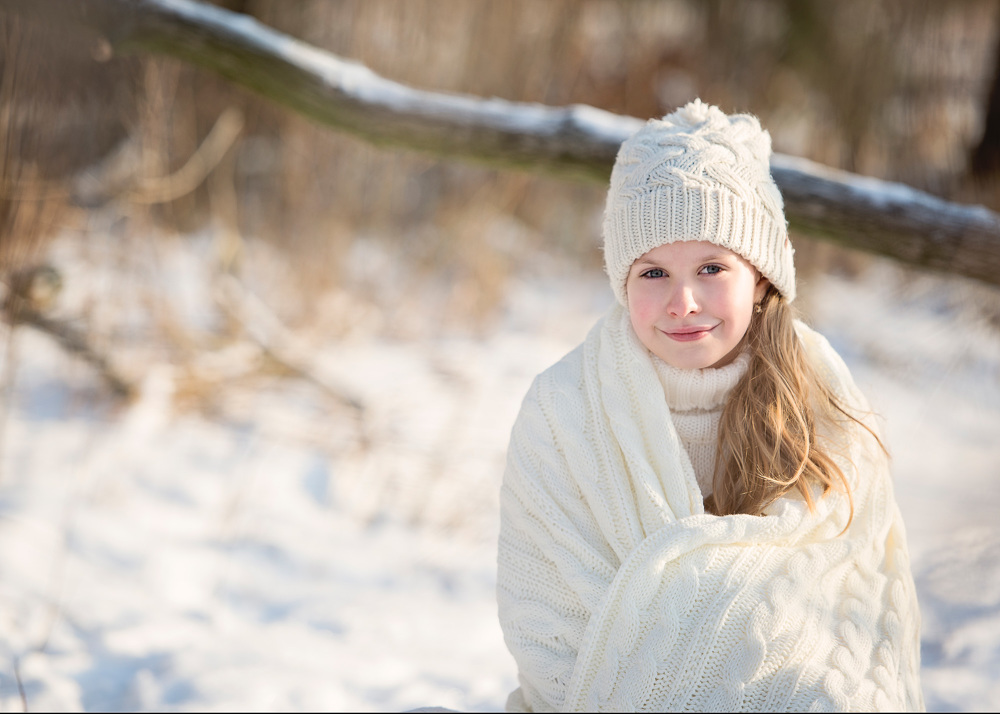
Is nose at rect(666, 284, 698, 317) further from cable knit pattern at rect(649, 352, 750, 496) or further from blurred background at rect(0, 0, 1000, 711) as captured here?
blurred background at rect(0, 0, 1000, 711)

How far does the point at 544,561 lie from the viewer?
1.59m

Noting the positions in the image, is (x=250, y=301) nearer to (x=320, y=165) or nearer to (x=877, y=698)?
(x=320, y=165)

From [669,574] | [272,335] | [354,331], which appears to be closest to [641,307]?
[669,574]

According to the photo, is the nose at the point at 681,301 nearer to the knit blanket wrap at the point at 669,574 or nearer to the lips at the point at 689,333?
the lips at the point at 689,333

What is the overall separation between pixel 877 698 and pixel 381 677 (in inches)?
61.5

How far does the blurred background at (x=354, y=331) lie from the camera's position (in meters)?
2.59

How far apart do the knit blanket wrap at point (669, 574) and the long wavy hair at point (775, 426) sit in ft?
0.13

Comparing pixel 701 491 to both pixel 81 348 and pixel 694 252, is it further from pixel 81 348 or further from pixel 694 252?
pixel 81 348

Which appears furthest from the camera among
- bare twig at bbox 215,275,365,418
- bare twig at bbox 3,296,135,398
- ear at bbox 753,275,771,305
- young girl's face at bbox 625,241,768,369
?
bare twig at bbox 215,275,365,418

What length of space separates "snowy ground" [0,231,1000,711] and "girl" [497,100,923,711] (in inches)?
21.5

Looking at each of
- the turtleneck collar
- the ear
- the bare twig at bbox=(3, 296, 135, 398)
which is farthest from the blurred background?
the turtleneck collar

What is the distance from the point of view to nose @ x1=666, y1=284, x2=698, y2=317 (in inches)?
59.2

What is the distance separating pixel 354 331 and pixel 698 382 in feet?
12.0

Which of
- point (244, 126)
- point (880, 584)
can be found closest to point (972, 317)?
point (880, 584)
